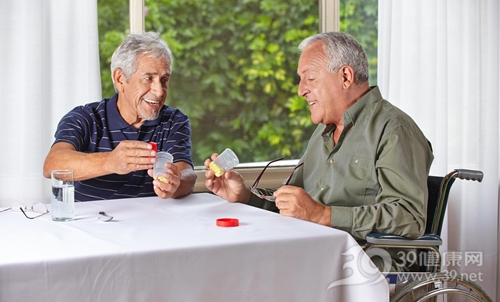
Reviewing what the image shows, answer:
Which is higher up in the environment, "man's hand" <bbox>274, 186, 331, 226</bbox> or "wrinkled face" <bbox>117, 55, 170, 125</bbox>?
"wrinkled face" <bbox>117, 55, 170, 125</bbox>

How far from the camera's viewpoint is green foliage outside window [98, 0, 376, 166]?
10.0 feet

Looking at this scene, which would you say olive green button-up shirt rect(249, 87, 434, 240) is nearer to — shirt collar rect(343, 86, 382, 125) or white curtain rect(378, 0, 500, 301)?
shirt collar rect(343, 86, 382, 125)

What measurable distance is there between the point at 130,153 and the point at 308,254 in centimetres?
78

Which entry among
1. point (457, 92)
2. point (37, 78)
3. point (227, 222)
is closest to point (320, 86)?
point (227, 222)

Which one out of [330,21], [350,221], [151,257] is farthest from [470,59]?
[151,257]

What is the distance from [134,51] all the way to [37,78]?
54 cm

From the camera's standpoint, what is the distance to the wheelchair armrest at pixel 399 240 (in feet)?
5.73

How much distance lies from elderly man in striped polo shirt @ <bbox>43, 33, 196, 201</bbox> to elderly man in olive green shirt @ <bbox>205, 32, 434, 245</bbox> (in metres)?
0.45

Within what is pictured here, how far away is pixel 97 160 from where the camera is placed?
2119mm

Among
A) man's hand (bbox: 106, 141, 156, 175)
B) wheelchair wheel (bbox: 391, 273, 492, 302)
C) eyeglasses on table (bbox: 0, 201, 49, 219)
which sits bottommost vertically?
wheelchair wheel (bbox: 391, 273, 492, 302)

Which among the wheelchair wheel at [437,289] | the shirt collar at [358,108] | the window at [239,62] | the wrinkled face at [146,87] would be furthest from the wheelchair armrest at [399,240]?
the window at [239,62]

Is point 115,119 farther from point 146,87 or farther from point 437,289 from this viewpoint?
point 437,289

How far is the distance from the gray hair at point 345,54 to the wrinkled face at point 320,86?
0.02 m

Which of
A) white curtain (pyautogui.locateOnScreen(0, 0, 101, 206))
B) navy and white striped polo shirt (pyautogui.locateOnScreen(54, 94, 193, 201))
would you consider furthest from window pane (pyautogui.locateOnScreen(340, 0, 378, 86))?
white curtain (pyautogui.locateOnScreen(0, 0, 101, 206))
